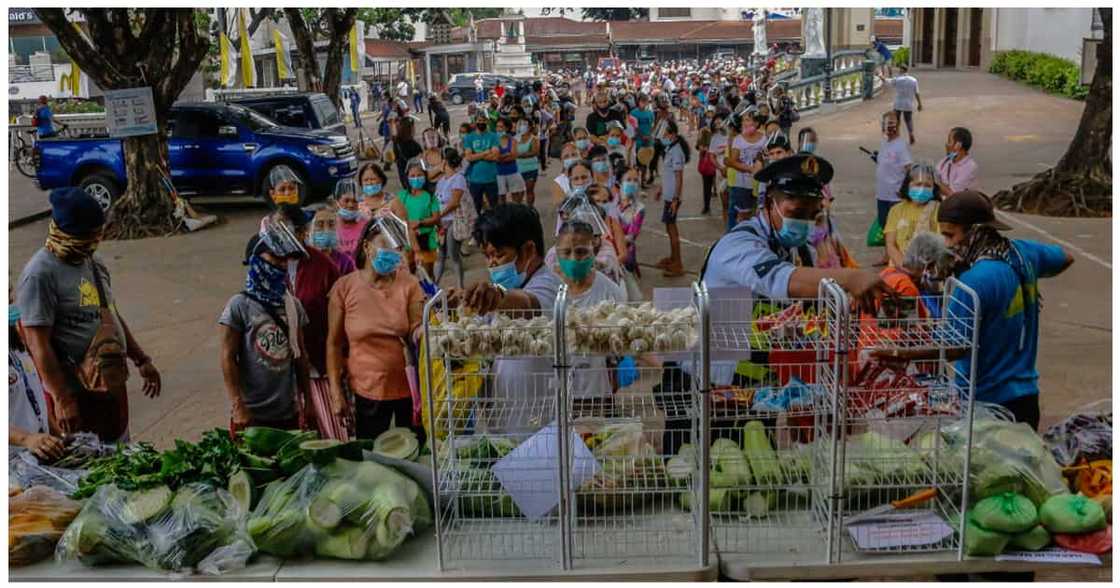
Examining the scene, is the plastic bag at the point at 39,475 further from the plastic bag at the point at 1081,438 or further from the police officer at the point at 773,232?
the plastic bag at the point at 1081,438

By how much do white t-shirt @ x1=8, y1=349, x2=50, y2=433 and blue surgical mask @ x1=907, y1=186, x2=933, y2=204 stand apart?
19.7 ft

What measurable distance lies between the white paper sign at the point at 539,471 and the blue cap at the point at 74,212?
8.03ft

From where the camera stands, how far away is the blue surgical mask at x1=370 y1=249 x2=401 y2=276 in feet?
16.0

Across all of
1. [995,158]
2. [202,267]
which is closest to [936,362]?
[202,267]

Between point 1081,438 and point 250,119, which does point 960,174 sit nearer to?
point 1081,438

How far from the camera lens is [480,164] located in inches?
493

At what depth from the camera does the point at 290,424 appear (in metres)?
4.99

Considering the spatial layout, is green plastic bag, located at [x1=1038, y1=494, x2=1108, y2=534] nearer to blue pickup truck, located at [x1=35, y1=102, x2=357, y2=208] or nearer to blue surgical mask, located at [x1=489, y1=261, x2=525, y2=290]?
blue surgical mask, located at [x1=489, y1=261, x2=525, y2=290]

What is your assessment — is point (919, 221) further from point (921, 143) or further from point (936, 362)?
point (921, 143)

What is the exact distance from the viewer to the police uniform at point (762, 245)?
12.5 feet

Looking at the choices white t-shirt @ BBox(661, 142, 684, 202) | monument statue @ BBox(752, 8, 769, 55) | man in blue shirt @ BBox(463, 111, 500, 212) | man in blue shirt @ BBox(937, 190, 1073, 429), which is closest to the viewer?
man in blue shirt @ BBox(937, 190, 1073, 429)

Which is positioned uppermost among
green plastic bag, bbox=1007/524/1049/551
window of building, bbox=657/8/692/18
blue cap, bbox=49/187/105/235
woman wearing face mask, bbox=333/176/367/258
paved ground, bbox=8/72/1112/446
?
window of building, bbox=657/8/692/18

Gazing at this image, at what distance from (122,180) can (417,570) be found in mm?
14661

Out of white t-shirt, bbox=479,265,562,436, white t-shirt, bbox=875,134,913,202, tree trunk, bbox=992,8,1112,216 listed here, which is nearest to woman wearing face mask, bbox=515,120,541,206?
white t-shirt, bbox=875,134,913,202
